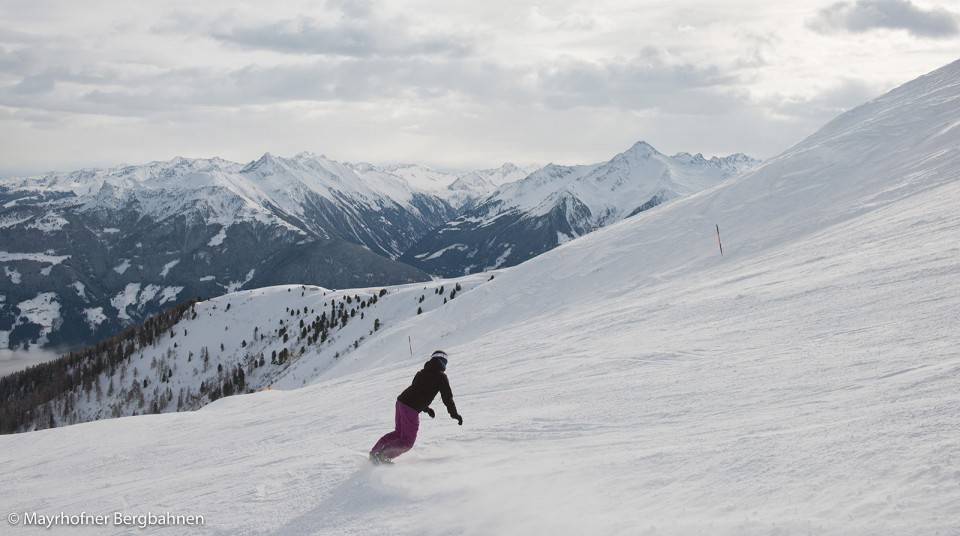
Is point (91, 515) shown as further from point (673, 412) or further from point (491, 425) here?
point (673, 412)

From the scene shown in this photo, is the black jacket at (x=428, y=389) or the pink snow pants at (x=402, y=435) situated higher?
the black jacket at (x=428, y=389)

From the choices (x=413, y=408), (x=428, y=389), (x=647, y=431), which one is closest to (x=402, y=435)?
(x=413, y=408)

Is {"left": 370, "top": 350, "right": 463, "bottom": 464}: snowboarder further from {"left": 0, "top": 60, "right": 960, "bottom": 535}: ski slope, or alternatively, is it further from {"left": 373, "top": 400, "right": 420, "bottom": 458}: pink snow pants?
{"left": 0, "top": 60, "right": 960, "bottom": 535}: ski slope

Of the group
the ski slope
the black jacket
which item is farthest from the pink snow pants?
the ski slope

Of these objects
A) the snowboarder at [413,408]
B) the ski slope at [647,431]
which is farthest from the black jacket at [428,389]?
the ski slope at [647,431]

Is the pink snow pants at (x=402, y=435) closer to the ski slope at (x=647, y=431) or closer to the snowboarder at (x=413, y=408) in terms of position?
the snowboarder at (x=413, y=408)

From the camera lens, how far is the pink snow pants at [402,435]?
1112cm

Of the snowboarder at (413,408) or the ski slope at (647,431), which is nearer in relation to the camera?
the ski slope at (647,431)

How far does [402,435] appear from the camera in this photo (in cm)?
1114

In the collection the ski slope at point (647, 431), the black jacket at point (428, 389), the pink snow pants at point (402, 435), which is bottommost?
the ski slope at point (647, 431)

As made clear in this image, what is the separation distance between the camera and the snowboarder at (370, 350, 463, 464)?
36.5 feet

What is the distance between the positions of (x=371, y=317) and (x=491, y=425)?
314 ft

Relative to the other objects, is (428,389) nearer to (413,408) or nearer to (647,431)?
(413,408)

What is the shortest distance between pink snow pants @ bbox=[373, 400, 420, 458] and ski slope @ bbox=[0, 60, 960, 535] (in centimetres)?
32
